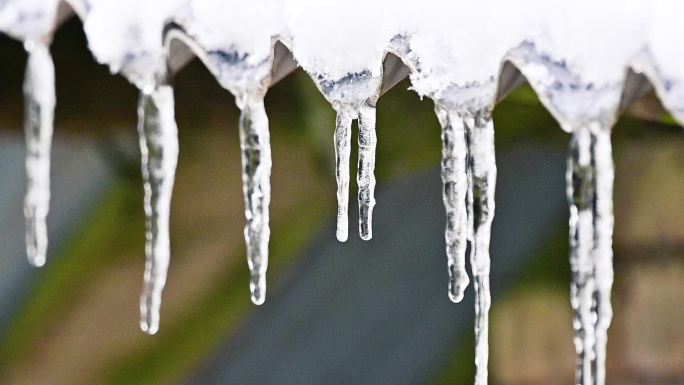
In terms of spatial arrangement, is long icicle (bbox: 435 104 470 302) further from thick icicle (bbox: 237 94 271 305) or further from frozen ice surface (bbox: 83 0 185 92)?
frozen ice surface (bbox: 83 0 185 92)

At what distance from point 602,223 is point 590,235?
23mm

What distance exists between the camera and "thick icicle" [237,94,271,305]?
1.07 meters

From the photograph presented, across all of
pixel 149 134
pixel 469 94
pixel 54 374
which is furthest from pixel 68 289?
pixel 469 94

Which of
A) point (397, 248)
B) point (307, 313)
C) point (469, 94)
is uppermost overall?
point (469, 94)

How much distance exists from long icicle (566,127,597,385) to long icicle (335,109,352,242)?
1.15 ft

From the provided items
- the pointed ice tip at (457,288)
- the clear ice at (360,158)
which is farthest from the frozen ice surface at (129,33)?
the pointed ice tip at (457,288)

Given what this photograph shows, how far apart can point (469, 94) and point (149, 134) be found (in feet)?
1.79

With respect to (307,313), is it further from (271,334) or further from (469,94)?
(469,94)

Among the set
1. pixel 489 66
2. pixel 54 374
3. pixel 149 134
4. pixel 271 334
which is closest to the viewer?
pixel 489 66

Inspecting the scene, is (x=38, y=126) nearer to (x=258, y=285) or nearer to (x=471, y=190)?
(x=258, y=285)

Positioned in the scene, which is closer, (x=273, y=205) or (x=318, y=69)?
(x=318, y=69)

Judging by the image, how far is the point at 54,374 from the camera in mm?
1819

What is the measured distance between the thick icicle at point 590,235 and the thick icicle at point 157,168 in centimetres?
63

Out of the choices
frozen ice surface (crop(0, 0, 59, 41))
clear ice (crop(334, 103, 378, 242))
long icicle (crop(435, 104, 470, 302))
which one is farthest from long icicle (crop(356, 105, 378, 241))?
frozen ice surface (crop(0, 0, 59, 41))
